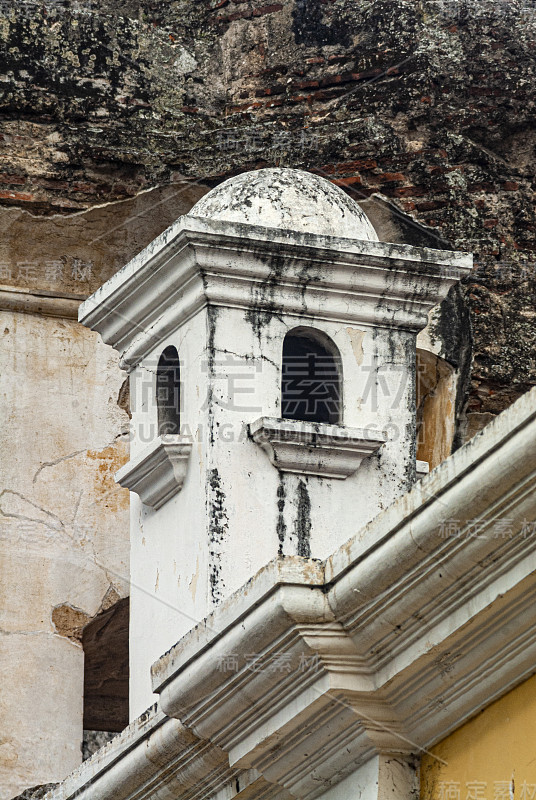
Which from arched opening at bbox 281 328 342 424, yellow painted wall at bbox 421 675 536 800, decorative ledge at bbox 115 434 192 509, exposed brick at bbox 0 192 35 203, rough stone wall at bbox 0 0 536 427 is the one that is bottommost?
yellow painted wall at bbox 421 675 536 800

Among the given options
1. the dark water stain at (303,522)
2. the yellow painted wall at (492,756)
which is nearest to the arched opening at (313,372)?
the dark water stain at (303,522)

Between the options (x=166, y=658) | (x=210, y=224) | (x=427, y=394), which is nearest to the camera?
(x=166, y=658)

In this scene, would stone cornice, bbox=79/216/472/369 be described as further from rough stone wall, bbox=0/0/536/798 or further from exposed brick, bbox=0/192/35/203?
exposed brick, bbox=0/192/35/203

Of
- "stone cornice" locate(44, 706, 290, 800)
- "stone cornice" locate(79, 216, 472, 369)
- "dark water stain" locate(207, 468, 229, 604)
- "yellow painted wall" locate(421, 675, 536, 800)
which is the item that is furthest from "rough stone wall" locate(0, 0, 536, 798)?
"yellow painted wall" locate(421, 675, 536, 800)

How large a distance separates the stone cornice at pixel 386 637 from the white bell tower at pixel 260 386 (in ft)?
4.13

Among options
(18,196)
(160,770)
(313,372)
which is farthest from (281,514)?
(18,196)

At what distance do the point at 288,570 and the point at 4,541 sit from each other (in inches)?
186

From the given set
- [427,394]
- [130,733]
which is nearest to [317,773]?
[130,733]

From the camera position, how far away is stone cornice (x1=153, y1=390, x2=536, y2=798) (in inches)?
178

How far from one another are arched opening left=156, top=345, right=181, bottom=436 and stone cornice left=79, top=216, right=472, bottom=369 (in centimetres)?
10

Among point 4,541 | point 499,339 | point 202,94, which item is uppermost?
point 202,94

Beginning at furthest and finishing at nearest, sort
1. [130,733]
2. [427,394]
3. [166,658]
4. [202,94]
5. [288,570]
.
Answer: [202,94]
[427,394]
[130,733]
[166,658]
[288,570]

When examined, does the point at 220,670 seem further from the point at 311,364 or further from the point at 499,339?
the point at 499,339

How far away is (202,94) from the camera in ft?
33.8
